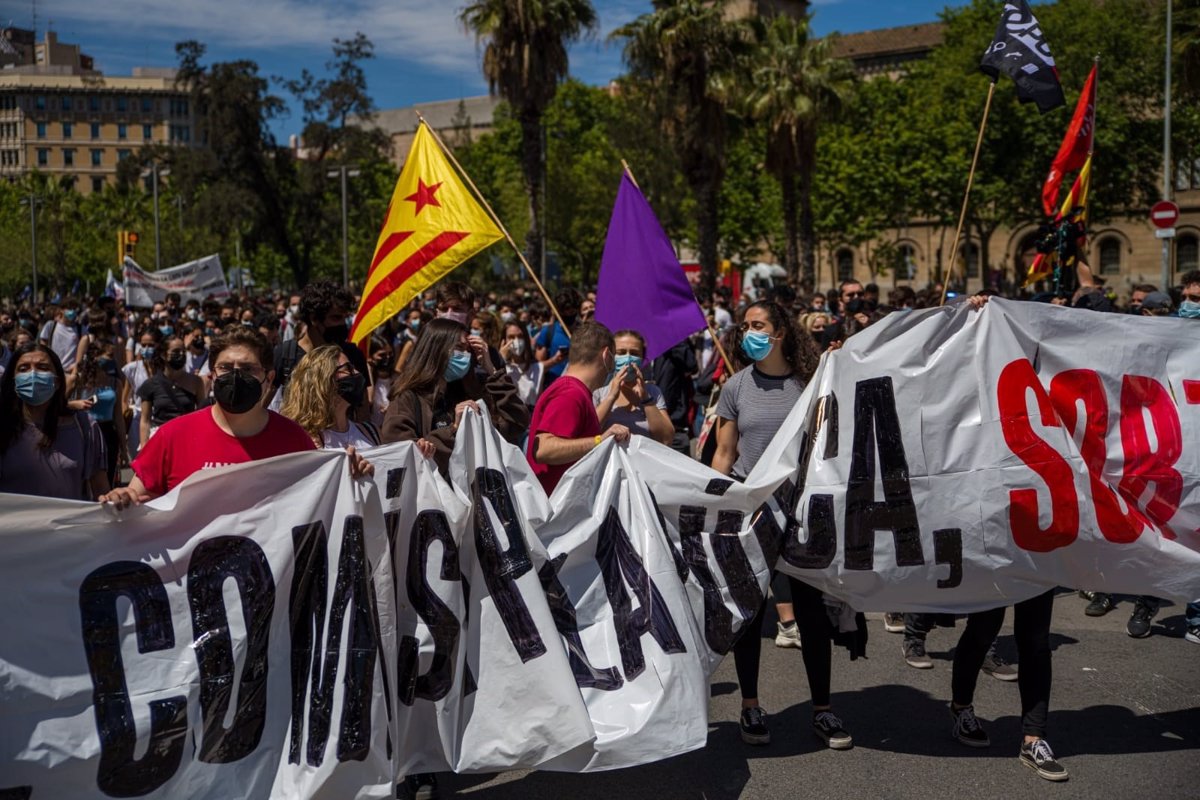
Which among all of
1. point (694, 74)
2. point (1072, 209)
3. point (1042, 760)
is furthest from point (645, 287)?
point (694, 74)

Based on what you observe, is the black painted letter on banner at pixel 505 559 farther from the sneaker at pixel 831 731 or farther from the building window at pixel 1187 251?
the building window at pixel 1187 251

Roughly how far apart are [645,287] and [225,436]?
3.31 metres

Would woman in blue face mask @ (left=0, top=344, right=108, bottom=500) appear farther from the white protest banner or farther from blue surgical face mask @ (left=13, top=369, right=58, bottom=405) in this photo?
the white protest banner

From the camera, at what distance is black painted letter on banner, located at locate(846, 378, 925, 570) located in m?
Answer: 4.94

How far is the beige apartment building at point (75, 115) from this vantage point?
116500 millimetres

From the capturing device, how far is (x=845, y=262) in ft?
222

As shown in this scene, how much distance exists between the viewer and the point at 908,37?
242 ft

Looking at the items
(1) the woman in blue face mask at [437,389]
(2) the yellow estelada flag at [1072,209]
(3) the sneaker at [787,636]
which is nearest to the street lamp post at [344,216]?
(2) the yellow estelada flag at [1072,209]

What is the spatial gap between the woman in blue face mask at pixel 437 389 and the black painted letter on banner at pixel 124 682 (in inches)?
49.4

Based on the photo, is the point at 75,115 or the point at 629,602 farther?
the point at 75,115

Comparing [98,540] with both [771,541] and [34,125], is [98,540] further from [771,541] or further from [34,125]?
[34,125]

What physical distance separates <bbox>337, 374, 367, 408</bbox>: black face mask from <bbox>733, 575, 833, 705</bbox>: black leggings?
1.96 meters

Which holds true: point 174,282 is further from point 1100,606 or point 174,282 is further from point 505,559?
point 505,559

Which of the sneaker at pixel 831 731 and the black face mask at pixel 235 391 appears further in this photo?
the sneaker at pixel 831 731
